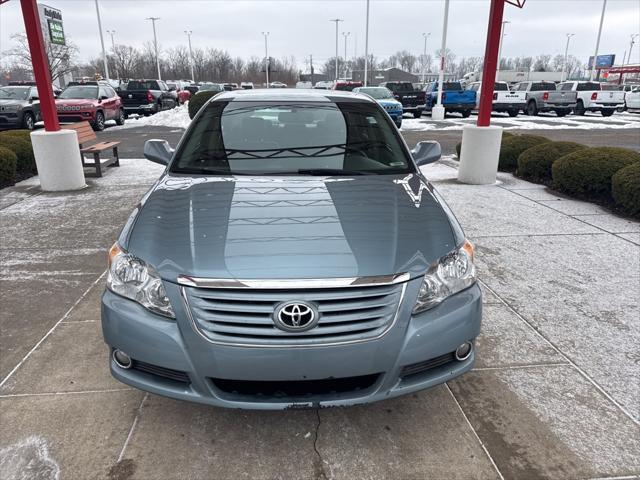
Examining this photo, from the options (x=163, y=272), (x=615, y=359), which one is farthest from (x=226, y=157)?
(x=615, y=359)

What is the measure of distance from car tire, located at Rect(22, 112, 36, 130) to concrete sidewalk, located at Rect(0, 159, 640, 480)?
1468 cm

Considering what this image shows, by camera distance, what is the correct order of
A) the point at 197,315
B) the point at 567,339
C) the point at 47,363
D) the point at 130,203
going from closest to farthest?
1. the point at 197,315
2. the point at 47,363
3. the point at 567,339
4. the point at 130,203

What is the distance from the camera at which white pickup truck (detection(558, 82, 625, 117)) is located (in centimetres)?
2578

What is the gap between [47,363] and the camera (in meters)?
3.18

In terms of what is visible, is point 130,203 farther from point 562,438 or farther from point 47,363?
point 562,438

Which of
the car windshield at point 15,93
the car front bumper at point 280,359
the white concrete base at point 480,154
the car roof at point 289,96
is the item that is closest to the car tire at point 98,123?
the car windshield at point 15,93

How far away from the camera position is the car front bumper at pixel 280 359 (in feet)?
6.84

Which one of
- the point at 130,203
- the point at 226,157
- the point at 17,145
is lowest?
the point at 130,203

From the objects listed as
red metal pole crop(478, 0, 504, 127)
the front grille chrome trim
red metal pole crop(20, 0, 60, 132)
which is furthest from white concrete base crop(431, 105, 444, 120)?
the front grille chrome trim

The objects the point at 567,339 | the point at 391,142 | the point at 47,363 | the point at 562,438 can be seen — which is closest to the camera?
the point at 562,438

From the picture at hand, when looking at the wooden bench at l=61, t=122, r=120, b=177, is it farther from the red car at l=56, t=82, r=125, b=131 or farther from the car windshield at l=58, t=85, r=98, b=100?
the car windshield at l=58, t=85, r=98, b=100

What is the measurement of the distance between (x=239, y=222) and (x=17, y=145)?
8.47 m

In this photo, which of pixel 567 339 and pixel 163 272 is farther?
pixel 567 339

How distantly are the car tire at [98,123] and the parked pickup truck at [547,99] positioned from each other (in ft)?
70.3
